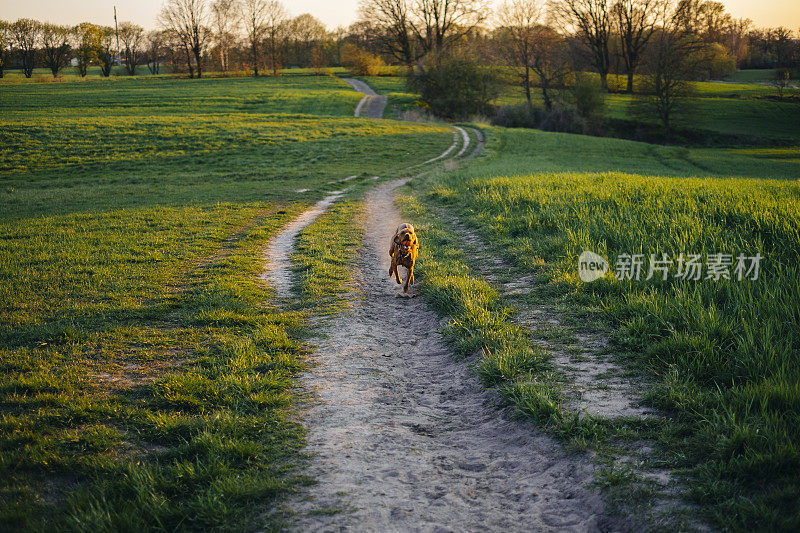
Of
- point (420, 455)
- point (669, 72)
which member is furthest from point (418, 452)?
point (669, 72)

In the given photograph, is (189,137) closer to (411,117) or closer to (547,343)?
(411,117)

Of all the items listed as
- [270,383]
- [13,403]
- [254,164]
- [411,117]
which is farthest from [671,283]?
[411,117]

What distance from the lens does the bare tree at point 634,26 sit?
64.4m

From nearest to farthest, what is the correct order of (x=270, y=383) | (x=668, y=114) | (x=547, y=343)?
(x=270, y=383) → (x=547, y=343) → (x=668, y=114)

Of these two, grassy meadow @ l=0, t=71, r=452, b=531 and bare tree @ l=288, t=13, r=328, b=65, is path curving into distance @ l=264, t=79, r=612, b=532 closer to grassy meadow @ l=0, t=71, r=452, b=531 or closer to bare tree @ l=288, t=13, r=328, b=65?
grassy meadow @ l=0, t=71, r=452, b=531

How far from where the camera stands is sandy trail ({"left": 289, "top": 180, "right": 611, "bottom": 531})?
11.0 ft

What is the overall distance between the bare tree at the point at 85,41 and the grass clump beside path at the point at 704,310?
311ft

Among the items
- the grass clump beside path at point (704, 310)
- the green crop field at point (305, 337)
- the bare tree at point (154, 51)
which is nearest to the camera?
the grass clump beside path at point (704, 310)

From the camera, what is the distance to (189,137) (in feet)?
109

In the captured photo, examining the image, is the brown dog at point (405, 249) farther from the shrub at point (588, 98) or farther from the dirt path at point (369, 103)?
the shrub at point (588, 98)

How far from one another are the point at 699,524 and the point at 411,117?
166 feet

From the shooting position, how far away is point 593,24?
6962 centimetres

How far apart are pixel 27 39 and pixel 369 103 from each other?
63280 mm

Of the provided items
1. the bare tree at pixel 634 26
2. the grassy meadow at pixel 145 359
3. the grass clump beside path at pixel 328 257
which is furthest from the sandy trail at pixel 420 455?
the bare tree at pixel 634 26
